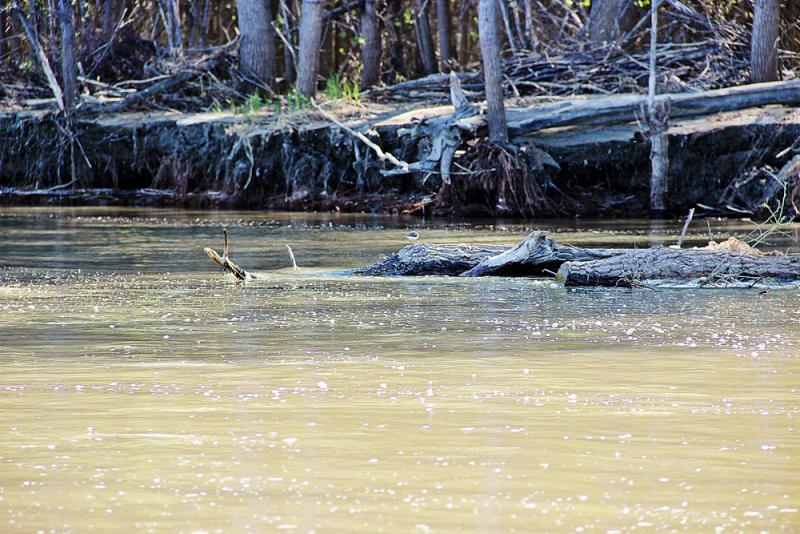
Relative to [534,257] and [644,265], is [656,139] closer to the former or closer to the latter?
[534,257]

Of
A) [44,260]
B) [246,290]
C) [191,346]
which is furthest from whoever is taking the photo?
[44,260]

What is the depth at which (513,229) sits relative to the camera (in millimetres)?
21203

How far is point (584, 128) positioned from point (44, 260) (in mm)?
13152

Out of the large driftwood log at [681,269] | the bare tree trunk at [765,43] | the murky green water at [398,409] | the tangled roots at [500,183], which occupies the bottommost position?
the murky green water at [398,409]

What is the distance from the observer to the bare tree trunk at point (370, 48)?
32.0 m

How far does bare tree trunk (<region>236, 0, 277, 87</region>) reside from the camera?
32.3 m

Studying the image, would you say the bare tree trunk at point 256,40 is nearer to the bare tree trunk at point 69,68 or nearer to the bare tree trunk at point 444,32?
the bare tree trunk at point 69,68

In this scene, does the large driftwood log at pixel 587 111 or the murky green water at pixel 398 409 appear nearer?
the murky green water at pixel 398 409

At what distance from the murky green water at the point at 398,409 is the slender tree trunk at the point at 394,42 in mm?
23243

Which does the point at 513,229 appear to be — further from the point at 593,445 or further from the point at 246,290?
the point at 593,445

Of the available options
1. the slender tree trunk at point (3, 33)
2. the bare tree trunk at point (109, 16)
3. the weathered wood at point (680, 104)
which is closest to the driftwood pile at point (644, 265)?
the weathered wood at point (680, 104)

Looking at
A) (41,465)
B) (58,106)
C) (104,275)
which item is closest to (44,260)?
(104,275)

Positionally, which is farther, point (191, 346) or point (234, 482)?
point (191, 346)

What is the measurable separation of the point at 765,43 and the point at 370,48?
976cm
